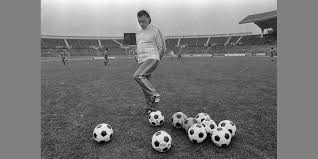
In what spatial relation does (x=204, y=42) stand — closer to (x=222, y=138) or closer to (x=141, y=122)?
(x=141, y=122)

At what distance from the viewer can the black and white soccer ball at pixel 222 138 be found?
3.90m

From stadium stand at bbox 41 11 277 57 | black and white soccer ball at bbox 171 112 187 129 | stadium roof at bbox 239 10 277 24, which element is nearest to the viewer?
black and white soccer ball at bbox 171 112 187 129

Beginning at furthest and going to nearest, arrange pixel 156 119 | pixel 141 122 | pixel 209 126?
pixel 141 122, pixel 156 119, pixel 209 126

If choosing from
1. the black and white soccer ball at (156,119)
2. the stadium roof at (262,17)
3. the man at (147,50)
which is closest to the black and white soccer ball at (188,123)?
the black and white soccer ball at (156,119)

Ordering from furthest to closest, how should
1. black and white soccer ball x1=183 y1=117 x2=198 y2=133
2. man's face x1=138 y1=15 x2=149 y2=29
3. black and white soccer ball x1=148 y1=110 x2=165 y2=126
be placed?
man's face x1=138 y1=15 x2=149 y2=29 → black and white soccer ball x1=148 y1=110 x2=165 y2=126 → black and white soccer ball x1=183 y1=117 x2=198 y2=133

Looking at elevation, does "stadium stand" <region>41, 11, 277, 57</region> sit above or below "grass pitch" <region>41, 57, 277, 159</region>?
above

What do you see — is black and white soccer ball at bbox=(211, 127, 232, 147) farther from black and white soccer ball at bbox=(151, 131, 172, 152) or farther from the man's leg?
the man's leg

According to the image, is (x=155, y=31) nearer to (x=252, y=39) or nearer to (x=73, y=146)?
(x=73, y=146)

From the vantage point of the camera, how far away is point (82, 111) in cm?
651

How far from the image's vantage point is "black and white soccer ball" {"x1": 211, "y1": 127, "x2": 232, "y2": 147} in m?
3.90

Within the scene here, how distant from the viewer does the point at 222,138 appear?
391 cm

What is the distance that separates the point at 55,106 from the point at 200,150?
201 inches

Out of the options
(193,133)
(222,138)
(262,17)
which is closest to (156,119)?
(193,133)

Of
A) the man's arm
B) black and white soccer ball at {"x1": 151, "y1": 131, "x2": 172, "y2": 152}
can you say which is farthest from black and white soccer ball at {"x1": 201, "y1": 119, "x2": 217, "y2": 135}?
the man's arm
